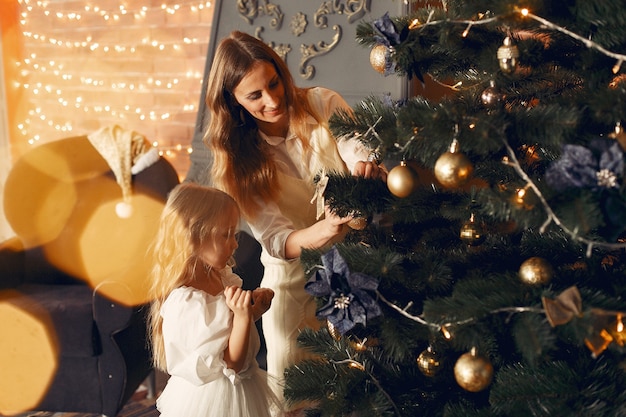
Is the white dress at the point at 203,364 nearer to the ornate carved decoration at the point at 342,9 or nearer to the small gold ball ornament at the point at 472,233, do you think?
the small gold ball ornament at the point at 472,233

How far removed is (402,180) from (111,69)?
2.96m

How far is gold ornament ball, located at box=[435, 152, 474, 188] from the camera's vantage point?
0.91 meters

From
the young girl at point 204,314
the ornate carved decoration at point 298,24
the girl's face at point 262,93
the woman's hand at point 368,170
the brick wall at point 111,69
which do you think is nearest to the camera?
the woman's hand at point 368,170

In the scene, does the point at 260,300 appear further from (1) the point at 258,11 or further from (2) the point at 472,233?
(1) the point at 258,11

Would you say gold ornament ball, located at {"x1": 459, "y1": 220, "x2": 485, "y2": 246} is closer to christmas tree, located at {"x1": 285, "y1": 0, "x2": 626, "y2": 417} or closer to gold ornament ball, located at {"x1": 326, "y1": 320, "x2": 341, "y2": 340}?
christmas tree, located at {"x1": 285, "y1": 0, "x2": 626, "y2": 417}

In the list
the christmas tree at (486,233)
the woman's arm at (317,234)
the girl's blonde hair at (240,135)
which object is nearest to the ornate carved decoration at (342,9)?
the girl's blonde hair at (240,135)

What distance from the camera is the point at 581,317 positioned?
85 cm

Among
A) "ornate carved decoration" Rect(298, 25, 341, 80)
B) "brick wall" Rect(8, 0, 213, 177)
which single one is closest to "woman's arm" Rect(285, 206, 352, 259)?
"ornate carved decoration" Rect(298, 25, 341, 80)

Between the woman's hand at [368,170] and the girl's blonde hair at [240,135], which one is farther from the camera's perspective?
the girl's blonde hair at [240,135]

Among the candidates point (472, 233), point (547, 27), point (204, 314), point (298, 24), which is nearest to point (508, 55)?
point (547, 27)

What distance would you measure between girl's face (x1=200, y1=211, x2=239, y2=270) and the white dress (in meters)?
0.08

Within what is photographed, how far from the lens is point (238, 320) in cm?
139

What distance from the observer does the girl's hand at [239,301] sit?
1371mm

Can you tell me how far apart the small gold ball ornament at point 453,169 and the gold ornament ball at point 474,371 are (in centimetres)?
25
